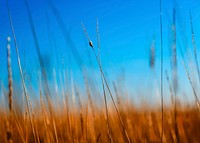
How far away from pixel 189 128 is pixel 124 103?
52 cm

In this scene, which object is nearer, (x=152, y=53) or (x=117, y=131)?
(x=152, y=53)

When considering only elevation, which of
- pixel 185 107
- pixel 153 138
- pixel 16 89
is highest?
pixel 16 89

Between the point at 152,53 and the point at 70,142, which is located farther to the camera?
the point at 152,53

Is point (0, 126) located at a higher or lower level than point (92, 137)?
higher

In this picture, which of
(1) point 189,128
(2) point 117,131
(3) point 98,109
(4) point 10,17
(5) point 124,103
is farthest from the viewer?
(5) point 124,103

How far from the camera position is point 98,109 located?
197 centimetres

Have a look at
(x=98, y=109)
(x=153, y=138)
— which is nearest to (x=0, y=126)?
(x=98, y=109)

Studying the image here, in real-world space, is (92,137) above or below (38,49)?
below

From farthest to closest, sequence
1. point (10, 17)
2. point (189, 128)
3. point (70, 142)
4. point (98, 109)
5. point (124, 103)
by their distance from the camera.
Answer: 1. point (124, 103)
2. point (98, 109)
3. point (189, 128)
4. point (70, 142)
5. point (10, 17)

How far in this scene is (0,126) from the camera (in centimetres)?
221

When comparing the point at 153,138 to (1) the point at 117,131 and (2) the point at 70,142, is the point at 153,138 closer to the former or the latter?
(1) the point at 117,131

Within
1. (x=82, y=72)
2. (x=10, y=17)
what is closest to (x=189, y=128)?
(x=82, y=72)

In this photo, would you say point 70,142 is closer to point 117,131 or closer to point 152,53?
point 117,131

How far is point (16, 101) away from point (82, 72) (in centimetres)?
40
